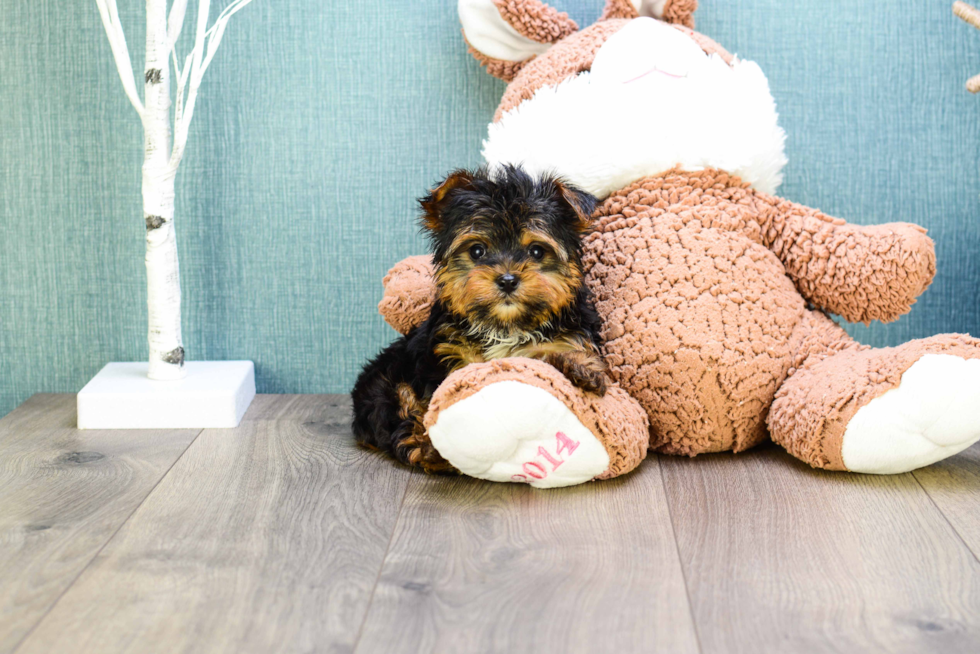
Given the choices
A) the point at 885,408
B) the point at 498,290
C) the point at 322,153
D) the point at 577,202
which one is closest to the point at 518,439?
the point at 498,290

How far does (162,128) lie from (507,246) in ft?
2.94

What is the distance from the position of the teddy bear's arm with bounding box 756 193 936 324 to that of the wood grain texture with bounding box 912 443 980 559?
323mm

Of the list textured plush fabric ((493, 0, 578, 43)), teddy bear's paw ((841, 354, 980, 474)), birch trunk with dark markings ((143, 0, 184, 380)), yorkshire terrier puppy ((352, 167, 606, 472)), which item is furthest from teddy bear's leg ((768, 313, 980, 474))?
birch trunk with dark markings ((143, 0, 184, 380))

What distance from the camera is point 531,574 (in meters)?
1.33

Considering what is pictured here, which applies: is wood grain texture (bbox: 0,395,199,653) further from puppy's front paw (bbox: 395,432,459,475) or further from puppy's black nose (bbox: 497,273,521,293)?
puppy's black nose (bbox: 497,273,521,293)

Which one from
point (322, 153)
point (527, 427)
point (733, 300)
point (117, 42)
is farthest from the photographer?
point (322, 153)

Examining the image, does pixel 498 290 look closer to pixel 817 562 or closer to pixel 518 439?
pixel 518 439

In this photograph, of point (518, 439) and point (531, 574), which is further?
point (518, 439)

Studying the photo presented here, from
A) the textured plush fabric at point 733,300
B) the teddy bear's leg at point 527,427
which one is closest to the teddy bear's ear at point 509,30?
the textured plush fabric at point 733,300

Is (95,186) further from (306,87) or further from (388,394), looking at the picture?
(388,394)

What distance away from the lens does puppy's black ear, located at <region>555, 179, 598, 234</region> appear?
1644 millimetres

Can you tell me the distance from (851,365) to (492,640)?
0.93 metres

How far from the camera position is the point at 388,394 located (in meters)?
1.85

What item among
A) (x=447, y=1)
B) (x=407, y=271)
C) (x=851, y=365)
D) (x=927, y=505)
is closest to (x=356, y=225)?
(x=407, y=271)
